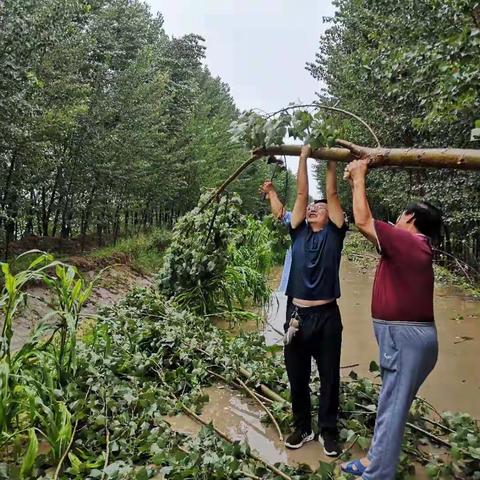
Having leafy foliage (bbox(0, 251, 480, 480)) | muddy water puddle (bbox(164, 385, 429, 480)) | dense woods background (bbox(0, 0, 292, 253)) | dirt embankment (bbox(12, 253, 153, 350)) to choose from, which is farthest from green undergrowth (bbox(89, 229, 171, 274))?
muddy water puddle (bbox(164, 385, 429, 480))

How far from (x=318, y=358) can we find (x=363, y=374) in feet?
6.72

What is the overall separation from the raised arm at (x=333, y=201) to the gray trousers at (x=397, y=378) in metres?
0.86

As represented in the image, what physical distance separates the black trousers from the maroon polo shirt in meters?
0.67

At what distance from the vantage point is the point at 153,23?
23203mm

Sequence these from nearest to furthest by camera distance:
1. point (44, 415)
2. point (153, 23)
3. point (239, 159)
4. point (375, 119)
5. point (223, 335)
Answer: point (44, 415), point (223, 335), point (375, 119), point (153, 23), point (239, 159)

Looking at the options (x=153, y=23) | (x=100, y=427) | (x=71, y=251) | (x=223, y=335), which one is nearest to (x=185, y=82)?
(x=153, y=23)

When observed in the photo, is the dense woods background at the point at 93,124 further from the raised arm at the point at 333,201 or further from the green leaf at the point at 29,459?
the green leaf at the point at 29,459

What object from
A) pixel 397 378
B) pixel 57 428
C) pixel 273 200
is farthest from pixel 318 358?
pixel 57 428

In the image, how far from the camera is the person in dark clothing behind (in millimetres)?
3205

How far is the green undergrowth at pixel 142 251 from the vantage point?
1273 cm

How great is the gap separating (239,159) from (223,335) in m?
20.0

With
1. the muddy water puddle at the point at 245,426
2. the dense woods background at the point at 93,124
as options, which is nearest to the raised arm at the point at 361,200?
the dense woods background at the point at 93,124

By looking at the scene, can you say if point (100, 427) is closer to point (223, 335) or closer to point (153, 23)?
point (223, 335)

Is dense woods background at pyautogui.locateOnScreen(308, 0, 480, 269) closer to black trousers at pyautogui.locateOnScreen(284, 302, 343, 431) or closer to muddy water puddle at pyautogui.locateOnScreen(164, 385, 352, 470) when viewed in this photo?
black trousers at pyautogui.locateOnScreen(284, 302, 343, 431)
